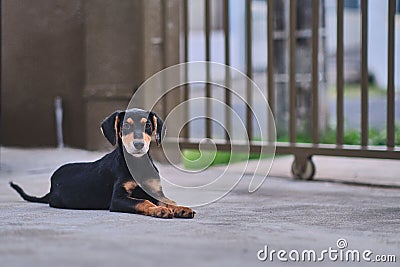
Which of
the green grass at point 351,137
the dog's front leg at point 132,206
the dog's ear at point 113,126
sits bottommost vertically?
the green grass at point 351,137

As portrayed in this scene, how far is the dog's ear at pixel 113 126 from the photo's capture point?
5.05 ft

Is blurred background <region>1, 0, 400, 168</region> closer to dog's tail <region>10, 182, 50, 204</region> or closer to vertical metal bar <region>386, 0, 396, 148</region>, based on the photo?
vertical metal bar <region>386, 0, 396, 148</region>

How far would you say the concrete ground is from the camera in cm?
111

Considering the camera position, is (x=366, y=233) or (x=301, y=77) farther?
(x=301, y=77)

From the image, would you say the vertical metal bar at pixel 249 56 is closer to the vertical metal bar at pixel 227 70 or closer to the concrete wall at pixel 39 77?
the vertical metal bar at pixel 227 70

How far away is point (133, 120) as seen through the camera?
59.6 inches

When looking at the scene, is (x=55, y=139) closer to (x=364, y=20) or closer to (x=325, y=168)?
(x=325, y=168)

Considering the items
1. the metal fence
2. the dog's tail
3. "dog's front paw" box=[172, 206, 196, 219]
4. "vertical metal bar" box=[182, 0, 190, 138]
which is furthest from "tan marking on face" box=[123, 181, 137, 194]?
"vertical metal bar" box=[182, 0, 190, 138]

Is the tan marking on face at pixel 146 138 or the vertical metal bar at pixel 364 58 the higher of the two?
the vertical metal bar at pixel 364 58

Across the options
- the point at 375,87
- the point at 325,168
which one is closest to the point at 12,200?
the point at 325,168

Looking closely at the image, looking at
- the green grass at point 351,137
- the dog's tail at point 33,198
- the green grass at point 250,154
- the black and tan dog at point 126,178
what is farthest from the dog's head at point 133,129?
the green grass at point 351,137

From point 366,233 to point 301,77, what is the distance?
9.47 ft

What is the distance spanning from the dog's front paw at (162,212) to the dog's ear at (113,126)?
0.20m

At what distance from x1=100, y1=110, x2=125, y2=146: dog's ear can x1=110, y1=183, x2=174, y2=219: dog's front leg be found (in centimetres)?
11
